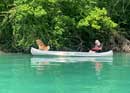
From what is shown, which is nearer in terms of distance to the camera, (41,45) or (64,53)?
(64,53)

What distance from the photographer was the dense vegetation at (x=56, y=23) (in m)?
24.7

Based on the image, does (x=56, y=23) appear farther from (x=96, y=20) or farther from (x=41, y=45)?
(x=96, y=20)

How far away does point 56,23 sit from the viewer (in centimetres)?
2525

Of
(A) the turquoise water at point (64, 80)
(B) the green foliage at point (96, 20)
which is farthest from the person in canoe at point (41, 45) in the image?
(A) the turquoise water at point (64, 80)

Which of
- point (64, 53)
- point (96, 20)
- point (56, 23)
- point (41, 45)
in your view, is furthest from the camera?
point (96, 20)

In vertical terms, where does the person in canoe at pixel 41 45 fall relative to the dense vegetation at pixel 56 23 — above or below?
below

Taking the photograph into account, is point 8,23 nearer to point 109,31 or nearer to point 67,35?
point 67,35

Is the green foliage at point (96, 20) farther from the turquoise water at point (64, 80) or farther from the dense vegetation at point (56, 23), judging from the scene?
the turquoise water at point (64, 80)

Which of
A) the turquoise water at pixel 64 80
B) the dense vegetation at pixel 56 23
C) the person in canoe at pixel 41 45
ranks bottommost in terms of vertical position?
the turquoise water at pixel 64 80

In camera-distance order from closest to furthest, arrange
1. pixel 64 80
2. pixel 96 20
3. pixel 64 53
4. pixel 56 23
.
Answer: pixel 64 80 → pixel 64 53 → pixel 56 23 → pixel 96 20

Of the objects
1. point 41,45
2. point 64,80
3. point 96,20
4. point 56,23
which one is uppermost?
point 96,20

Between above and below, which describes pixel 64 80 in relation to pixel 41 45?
below

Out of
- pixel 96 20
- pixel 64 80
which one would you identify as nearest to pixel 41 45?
pixel 96 20

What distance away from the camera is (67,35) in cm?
2656
